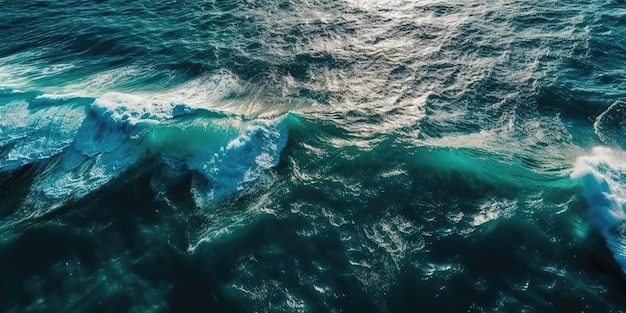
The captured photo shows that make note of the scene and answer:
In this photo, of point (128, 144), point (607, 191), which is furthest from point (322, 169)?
point (607, 191)

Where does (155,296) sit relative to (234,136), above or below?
below

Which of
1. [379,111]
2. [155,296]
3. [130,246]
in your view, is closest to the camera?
[155,296]

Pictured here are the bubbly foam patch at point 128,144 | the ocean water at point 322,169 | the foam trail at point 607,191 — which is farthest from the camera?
the bubbly foam patch at point 128,144

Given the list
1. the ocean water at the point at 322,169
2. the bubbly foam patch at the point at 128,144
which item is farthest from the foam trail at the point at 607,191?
the bubbly foam patch at the point at 128,144

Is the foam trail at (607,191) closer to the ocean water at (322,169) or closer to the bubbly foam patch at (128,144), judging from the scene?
the ocean water at (322,169)

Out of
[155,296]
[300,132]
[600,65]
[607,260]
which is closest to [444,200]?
[607,260]

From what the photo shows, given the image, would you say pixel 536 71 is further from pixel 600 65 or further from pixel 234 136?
pixel 234 136

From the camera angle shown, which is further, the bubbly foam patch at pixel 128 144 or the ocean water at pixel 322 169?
the bubbly foam patch at pixel 128 144

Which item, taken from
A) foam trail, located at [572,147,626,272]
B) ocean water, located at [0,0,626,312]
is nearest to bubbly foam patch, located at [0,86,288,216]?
ocean water, located at [0,0,626,312]
